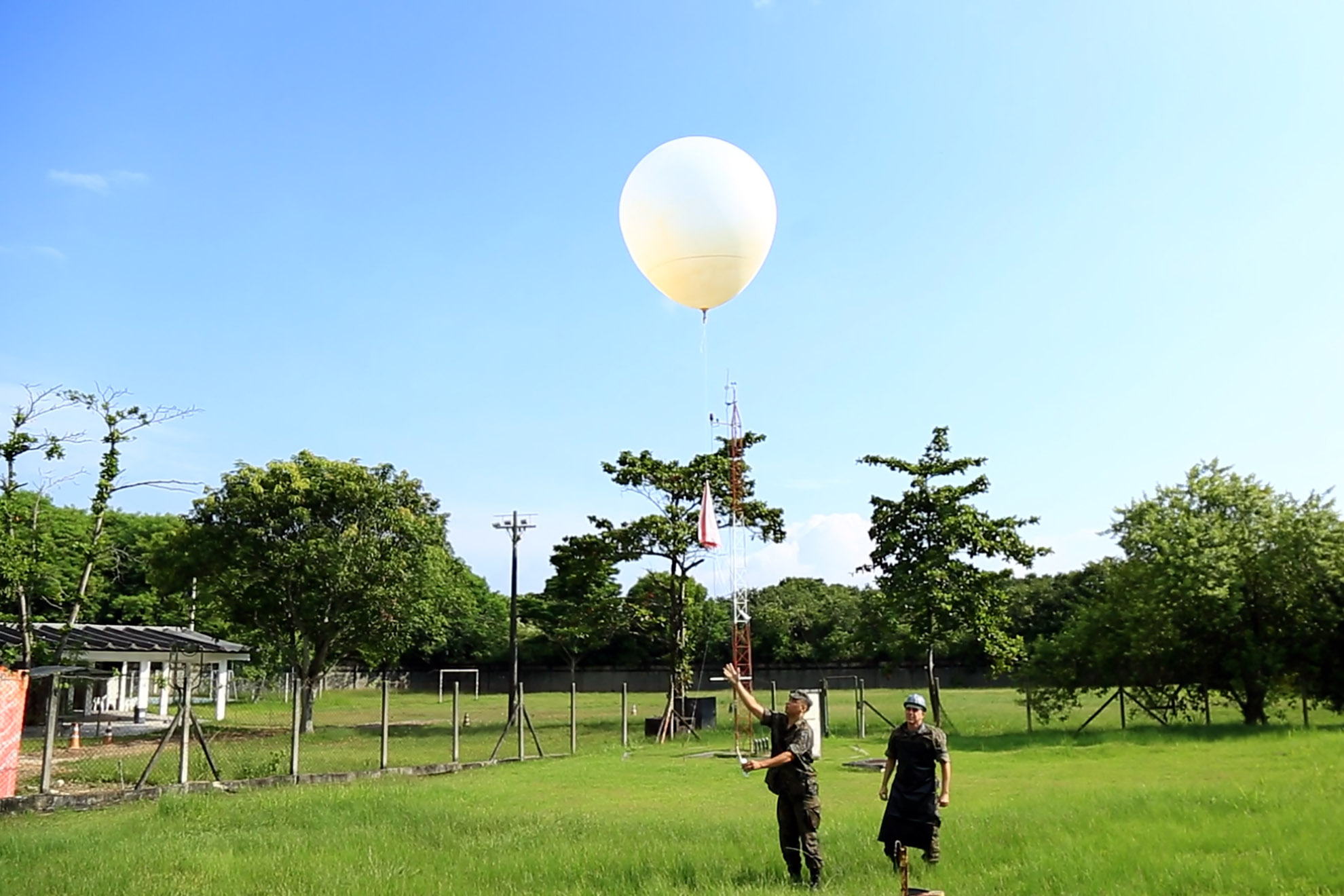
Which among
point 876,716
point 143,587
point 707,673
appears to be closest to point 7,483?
point 876,716

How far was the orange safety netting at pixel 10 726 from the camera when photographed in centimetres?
1448

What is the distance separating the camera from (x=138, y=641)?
36.2 m

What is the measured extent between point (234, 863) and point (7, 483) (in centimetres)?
1187

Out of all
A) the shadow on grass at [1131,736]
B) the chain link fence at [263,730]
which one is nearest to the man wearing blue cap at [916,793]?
the chain link fence at [263,730]

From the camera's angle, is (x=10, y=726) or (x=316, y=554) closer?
(x=10, y=726)

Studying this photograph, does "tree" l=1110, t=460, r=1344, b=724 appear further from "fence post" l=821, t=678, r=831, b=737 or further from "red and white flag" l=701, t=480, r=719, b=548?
"red and white flag" l=701, t=480, r=719, b=548

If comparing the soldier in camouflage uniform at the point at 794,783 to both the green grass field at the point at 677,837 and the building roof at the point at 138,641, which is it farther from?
the building roof at the point at 138,641

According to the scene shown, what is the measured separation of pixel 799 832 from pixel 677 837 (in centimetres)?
235

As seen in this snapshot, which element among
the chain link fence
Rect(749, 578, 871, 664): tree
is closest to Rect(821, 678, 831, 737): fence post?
the chain link fence

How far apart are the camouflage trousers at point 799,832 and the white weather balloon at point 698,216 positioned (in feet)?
21.7

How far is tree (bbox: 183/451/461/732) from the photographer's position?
105ft

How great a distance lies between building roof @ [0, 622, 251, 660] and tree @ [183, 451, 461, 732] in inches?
105

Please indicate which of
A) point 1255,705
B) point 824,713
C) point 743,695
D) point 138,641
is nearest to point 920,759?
point 743,695

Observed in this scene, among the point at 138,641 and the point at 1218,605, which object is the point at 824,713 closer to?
the point at 1218,605
